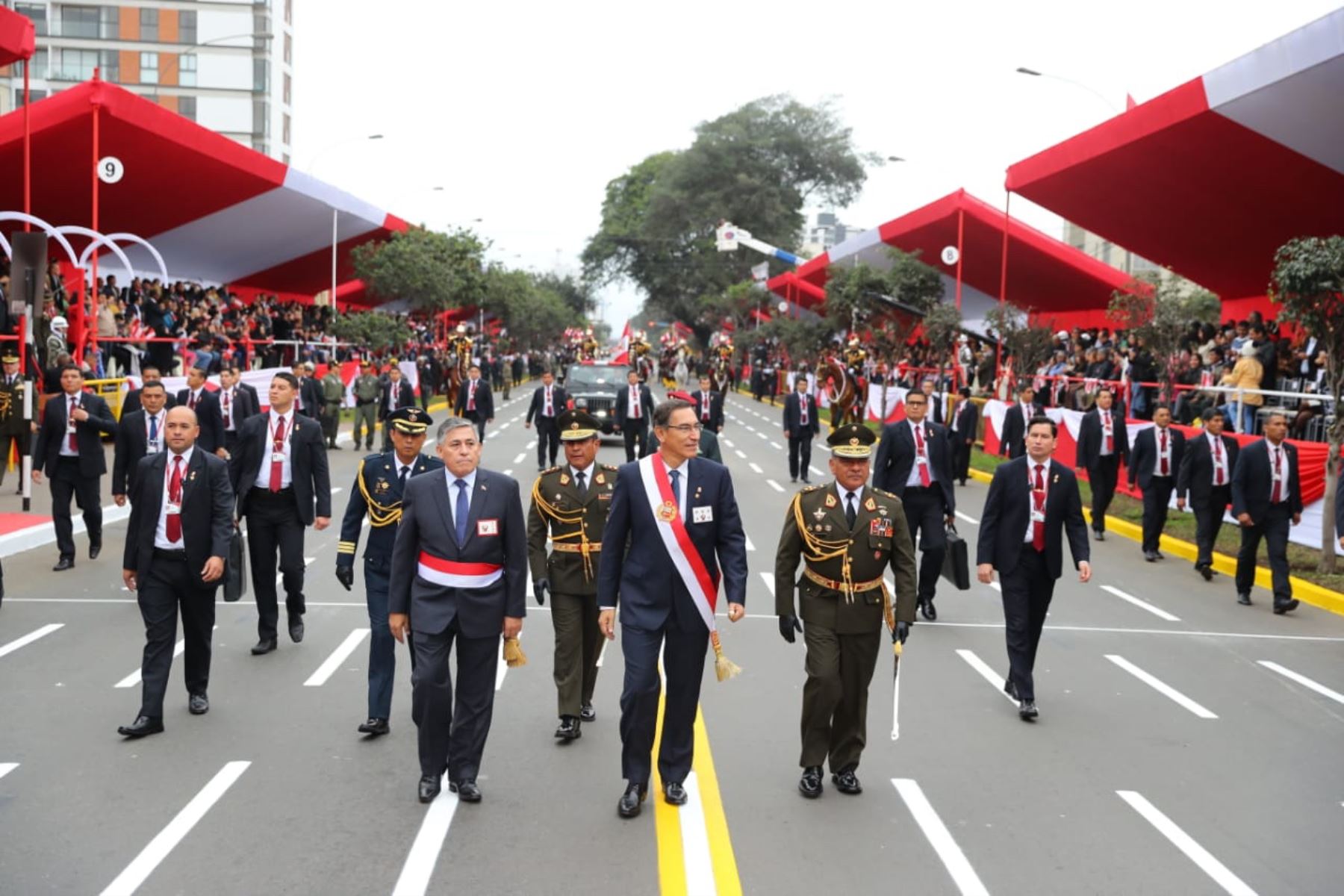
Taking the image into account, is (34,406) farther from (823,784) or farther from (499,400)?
(499,400)

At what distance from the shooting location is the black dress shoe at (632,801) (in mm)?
6195

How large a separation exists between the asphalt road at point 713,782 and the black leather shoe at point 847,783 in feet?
0.21

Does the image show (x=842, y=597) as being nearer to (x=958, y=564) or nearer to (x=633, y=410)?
(x=958, y=564)

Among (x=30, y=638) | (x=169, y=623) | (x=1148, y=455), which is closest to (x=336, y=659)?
(x=169, y=623)

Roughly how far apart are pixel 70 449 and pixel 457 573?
7.64 meters

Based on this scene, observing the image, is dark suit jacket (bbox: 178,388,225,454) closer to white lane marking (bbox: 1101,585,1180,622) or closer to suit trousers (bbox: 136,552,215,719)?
suit trousers (bbox: 136,552,215,719)

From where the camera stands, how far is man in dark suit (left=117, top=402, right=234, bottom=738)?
751 centimetres

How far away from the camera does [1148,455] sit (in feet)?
51.4

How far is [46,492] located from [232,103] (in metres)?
59.0

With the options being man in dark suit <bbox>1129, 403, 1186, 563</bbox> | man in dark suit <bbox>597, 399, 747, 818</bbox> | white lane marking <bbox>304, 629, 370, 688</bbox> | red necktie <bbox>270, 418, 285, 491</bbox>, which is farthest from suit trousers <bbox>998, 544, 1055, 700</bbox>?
man in dark suit <bbox>1129, 403, 1186, 563</bbox>

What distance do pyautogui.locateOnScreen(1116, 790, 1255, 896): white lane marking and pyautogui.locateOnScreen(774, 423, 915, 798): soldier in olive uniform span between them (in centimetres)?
137

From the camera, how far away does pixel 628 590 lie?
6.34 m

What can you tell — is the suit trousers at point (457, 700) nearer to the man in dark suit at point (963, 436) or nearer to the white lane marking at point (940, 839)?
the white lane marking at point (940, 839)

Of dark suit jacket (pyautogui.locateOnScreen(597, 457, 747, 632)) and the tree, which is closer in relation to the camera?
dark suit jacket (pyautogui.locateOnScreen(597, 457, 747, 632))
